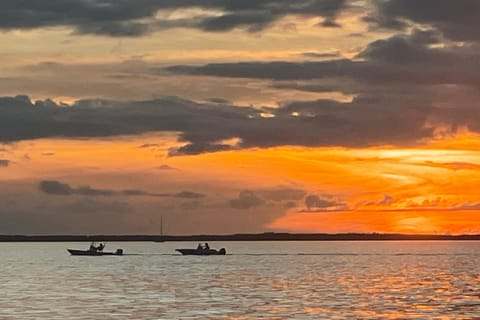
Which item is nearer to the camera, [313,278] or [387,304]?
[387,304]

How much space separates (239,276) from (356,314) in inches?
2720

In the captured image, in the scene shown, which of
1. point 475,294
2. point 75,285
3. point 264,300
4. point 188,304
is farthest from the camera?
point 75,285

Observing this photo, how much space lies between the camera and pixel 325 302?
10050 cm

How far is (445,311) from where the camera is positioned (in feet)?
296

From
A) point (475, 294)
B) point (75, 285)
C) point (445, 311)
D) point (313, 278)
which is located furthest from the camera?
point (313, 278)

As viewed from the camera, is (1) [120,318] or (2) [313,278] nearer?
(1) [120,318]

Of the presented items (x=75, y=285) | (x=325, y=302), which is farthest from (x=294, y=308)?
(x=75, y=285)

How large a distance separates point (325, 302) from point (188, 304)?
42.7ft

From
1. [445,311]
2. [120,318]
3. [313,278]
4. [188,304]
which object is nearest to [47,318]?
[120,318]

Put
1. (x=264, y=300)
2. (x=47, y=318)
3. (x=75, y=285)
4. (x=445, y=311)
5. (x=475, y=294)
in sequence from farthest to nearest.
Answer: (x=75, y=285)
(x=475, y=294)
(x=264, y=300)
(x=445, y=311)
(x=47, y=318)

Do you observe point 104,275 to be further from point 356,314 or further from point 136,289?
point 356,314

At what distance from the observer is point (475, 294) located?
11412 centimetres

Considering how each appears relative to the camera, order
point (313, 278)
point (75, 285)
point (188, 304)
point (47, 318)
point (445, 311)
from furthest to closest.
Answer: point (313, 278) < point (75, 285) < point (188, 304) < point (445, 311) < point (47, 318)

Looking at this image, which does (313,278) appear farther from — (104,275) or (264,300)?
(264,300)
